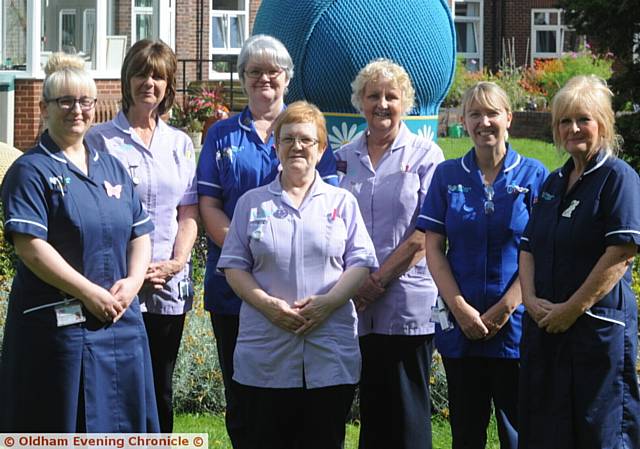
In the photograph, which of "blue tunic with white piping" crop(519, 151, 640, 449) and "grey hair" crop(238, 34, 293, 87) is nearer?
"blue tunic with white piping" crop(519, 151, 640, 449)

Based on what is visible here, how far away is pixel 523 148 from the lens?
68.8ft

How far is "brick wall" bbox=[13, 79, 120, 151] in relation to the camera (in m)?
16.6

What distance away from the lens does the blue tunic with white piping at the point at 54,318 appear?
456 centimetres

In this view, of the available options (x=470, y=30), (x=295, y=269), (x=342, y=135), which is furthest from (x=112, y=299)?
(x=470, y=30)

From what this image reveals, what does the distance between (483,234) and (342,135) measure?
9.66 ft

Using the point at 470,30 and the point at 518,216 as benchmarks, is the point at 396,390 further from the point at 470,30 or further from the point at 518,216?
the point at 470,30

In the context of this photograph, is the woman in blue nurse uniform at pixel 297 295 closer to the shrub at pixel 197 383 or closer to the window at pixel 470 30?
the shrub at pixel 197 383

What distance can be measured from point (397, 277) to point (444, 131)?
1915 centimetres

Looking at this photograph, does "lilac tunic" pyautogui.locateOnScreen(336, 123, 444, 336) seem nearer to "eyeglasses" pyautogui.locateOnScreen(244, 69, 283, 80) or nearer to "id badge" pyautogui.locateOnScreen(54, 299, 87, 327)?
"eyeglasses" pyautogui.locateOnScreen(244, 69, 283, 80)

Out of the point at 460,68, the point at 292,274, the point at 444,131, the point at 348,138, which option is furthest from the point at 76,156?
the point at 460,68

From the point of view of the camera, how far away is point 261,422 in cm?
485

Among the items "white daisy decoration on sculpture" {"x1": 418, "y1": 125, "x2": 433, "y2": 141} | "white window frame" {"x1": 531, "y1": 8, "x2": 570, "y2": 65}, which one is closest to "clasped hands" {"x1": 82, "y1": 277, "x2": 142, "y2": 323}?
"white daisy decoration on sculpture" {"x1": 418, "y1": 125, "x2": 433, "y2": 141}

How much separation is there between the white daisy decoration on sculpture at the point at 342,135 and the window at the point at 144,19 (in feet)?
44.3

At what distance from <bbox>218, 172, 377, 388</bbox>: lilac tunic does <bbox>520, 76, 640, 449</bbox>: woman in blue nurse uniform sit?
816 millimetres
